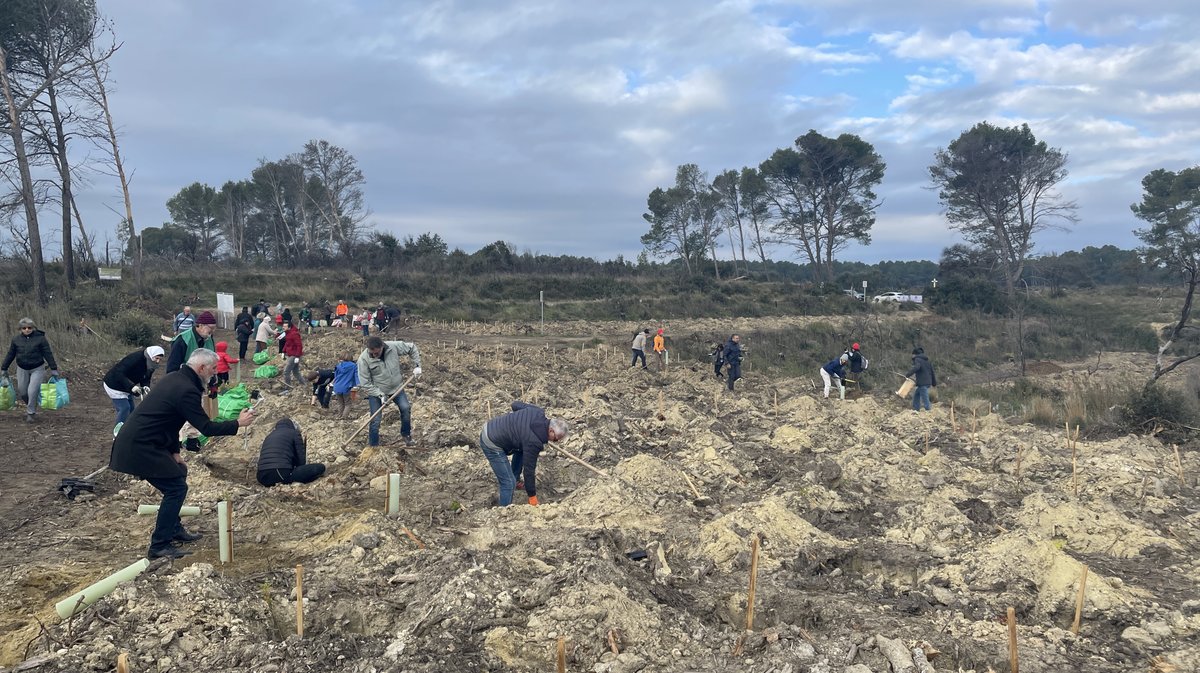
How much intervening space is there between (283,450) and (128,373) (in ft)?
8.70

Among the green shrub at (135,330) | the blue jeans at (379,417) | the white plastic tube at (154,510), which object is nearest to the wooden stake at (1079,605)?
the white plastic tube at (154,510)

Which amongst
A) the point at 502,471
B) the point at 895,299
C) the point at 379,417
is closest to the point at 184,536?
the point at 502,471

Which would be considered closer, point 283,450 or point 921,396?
point 283,450

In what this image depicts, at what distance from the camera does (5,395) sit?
987cm

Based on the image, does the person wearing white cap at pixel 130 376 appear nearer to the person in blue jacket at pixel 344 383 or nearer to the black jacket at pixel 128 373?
Answer: the black jacket at pixel 128 373

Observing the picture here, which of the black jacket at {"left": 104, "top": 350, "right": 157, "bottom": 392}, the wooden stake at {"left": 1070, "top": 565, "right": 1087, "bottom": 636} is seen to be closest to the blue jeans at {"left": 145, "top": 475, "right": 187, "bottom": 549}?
the black jacket at {"left": 104, "top": 350, "right": 157, "bottom": 392}

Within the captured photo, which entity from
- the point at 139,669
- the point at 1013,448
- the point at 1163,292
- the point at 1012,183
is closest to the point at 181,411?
the point at 139,669

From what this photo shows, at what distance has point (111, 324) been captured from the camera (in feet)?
57.4

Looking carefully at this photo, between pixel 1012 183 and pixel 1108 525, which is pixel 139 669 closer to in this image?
pixel 1108 525

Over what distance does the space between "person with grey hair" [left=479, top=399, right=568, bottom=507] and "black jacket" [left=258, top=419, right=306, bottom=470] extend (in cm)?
177

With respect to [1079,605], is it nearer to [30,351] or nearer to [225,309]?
[30,351]

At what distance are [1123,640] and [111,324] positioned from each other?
1998cm

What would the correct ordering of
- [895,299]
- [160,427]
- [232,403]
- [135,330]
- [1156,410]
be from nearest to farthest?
1. [160,427]
2. [232,403]
3. [1156,410]
4. [135,330]
5. [895,299]

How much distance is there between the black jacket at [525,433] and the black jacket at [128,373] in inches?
169
